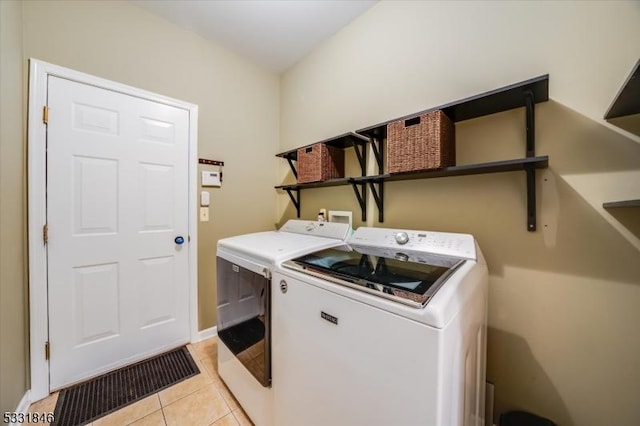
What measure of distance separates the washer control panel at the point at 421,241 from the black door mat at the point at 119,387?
5.22ft

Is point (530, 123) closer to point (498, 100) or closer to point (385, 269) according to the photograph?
point (498, 100)

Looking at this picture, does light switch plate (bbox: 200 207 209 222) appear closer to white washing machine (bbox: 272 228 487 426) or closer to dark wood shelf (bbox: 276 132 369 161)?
dark wood shelf (bbox: 276 132 369 161)

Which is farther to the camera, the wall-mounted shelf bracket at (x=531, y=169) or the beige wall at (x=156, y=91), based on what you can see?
the beige wall at (x=156, y=91)

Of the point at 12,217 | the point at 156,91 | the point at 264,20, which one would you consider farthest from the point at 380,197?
the point at 12,217

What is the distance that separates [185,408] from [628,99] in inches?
99.9

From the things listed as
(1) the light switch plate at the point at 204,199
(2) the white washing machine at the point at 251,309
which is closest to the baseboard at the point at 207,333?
(2) the white washing machine at the point at 251,309

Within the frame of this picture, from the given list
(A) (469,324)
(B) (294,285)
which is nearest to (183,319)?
(B) (294,285)

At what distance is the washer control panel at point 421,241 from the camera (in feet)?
3.62

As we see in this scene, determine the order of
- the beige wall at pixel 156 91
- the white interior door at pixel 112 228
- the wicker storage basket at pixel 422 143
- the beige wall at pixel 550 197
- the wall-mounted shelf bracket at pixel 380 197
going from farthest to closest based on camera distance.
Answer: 1. the wall-mounted shelf bracket at pixel 380 197
2. the white interior door at pixel 112 228
3. the beige wall at pixel 156 91
4. the wicker storage basket at pixel 422 143
5. the beige wall at pixel 550 197

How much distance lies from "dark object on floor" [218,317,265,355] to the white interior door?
0.77 metres

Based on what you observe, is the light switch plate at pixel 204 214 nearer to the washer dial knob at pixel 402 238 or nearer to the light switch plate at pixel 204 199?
the light switch plate at pixel 204 199

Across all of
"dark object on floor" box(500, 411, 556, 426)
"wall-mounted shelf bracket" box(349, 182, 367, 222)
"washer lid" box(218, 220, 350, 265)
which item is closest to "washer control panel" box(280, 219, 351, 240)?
"washer lid" box(218, 220, 350, 265)

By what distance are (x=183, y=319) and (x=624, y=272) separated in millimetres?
2718

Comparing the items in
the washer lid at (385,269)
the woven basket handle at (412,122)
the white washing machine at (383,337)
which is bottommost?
the white washing machine at (383,337)
